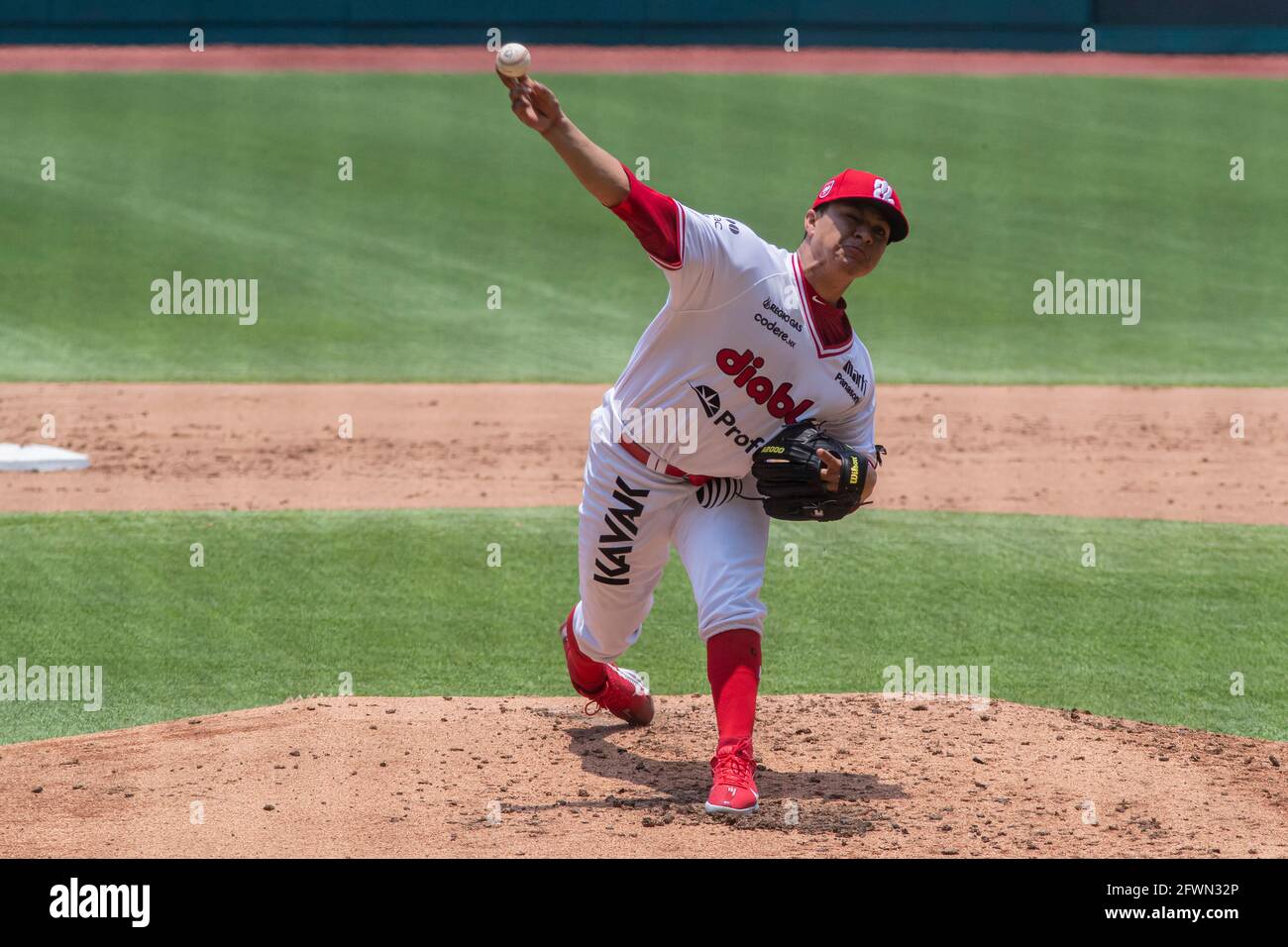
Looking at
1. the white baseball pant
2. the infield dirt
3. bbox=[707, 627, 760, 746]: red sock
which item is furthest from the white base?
bbox=[707, 627, 760, 746]: red sock

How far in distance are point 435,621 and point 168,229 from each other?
13.5 metres

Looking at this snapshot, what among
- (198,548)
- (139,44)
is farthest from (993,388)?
(139,44)

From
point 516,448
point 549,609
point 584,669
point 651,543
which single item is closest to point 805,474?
point 651,543

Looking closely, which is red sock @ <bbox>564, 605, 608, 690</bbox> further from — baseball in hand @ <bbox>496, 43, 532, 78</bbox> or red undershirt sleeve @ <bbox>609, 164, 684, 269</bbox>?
baseball in hand @ <bbox>496, 43, 532, 78</bbox>

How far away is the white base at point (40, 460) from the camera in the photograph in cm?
1091

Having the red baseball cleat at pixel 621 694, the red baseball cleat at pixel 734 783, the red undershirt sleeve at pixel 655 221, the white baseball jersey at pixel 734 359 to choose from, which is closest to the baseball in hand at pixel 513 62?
the red undershirt sleeve at pixel 655 221

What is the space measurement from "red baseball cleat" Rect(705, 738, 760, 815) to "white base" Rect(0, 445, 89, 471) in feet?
24.8

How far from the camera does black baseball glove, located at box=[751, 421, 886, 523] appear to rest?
4.79 metres

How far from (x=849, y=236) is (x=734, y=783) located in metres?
1.74

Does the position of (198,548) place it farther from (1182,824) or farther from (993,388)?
(993,388)

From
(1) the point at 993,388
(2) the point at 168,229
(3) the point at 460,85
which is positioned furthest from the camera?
(3) the point at 460,85

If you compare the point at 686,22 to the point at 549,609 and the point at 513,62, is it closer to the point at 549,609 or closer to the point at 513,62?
the point at 549,609

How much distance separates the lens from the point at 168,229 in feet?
63.7

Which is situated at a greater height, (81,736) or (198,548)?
(198,548)
